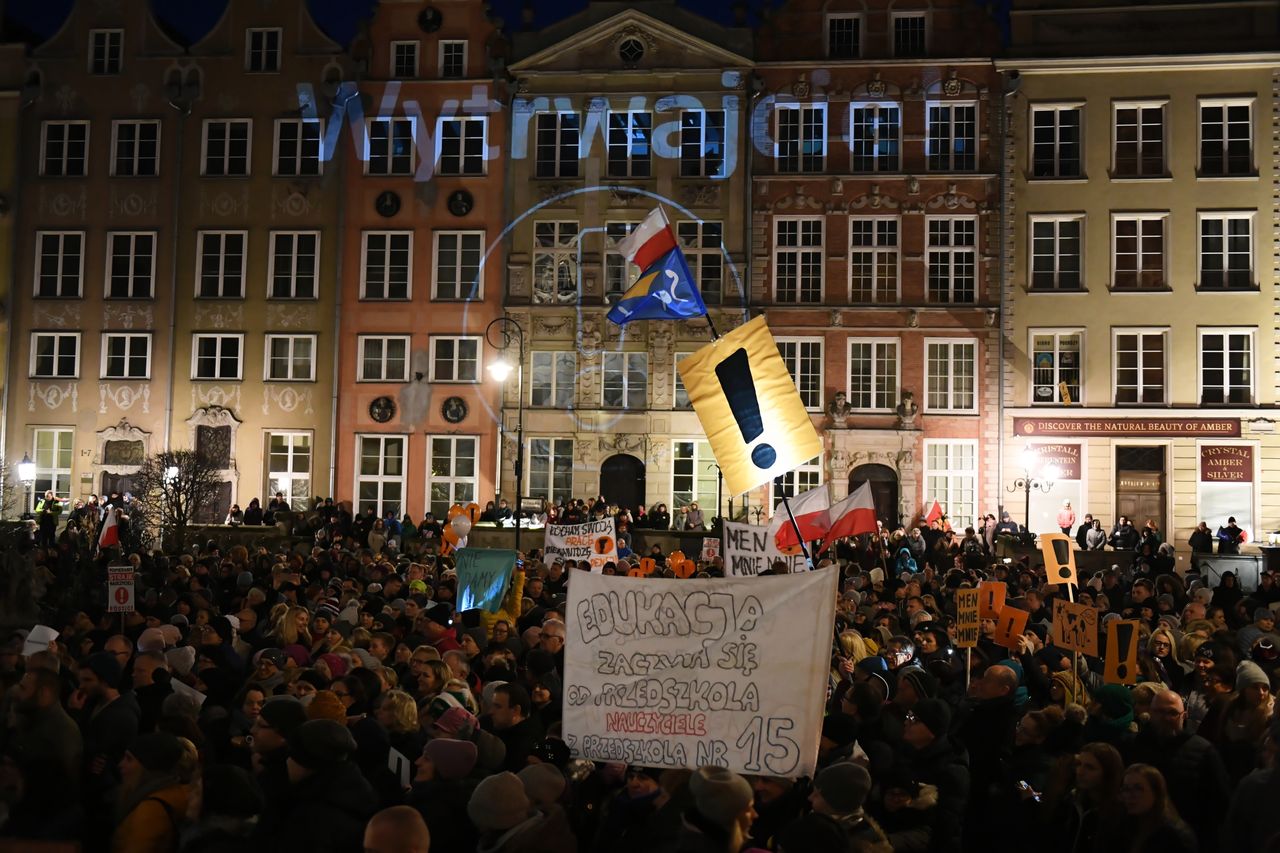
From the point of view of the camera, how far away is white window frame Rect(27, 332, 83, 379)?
4053 cm

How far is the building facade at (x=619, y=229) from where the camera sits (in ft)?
125

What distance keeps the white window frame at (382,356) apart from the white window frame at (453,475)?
213 cm

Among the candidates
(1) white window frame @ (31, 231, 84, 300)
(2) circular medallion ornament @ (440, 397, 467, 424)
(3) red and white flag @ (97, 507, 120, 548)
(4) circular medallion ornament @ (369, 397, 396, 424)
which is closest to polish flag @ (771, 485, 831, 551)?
(3) red and white flag @ (97, 507, 120, 548)

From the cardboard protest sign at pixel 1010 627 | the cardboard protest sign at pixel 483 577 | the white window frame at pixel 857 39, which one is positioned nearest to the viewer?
the cardboard protest sign at pixel 1010 627

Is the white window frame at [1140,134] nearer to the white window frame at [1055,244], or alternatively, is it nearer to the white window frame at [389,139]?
the white window frame at [1055,244]

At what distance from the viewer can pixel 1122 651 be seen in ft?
36.3

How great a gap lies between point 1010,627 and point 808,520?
7217 mm

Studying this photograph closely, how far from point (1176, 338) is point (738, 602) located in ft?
109

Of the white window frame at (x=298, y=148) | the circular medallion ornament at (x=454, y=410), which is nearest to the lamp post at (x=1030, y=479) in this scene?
the circular medallion ornament at (x=454, y=410)

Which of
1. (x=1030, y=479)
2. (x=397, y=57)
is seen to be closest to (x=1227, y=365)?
(x=1030, y=479)

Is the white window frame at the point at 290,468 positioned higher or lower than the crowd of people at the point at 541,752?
higher

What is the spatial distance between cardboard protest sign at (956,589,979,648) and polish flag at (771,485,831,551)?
713cm

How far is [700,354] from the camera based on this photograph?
39.4 ft

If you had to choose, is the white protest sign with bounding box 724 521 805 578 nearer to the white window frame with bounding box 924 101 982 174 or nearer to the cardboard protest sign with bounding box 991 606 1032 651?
the cardboard protest sign with bounding box 991 606 1032 651
